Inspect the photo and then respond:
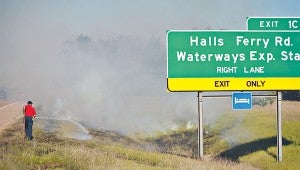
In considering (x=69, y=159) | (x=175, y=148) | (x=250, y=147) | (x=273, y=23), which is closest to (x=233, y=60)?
(x=273, y=23)

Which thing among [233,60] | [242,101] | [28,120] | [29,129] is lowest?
[29,129]

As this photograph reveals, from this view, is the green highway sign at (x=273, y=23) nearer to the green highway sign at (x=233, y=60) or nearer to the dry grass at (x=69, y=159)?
the green highway sign at (x=233, y=60)

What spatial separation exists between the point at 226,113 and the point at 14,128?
2940 centimetres

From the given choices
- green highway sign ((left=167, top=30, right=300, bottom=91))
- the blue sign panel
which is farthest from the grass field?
green highway sign ((left=167, top=30, right=300, bottom=91))

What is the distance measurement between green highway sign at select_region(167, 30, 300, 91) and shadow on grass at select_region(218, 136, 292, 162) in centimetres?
449

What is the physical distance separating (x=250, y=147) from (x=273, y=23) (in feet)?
27.1

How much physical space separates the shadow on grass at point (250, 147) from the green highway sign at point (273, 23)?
668 centimetres

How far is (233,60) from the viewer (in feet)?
80.9

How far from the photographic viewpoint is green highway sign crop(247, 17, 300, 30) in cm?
2462

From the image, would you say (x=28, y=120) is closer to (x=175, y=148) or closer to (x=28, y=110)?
(x=28, y=110)

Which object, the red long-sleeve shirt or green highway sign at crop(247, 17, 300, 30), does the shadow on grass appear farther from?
the red long-sleeve shirt

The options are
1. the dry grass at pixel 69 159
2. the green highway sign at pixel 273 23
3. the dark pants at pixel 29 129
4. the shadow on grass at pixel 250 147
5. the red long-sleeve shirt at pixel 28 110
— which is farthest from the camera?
the shadow on grass at pixel 250 147

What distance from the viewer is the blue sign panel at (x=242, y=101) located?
24.7 meters

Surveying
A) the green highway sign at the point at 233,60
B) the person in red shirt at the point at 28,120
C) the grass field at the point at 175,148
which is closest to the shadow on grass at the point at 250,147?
the grass field at the point at 175,148
